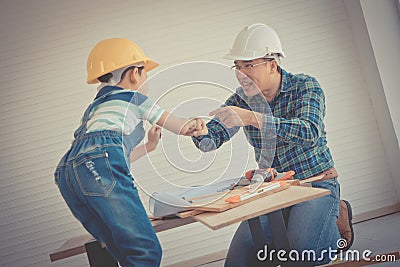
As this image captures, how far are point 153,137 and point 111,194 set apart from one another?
0.37m

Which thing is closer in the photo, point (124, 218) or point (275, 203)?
point (275, 203)

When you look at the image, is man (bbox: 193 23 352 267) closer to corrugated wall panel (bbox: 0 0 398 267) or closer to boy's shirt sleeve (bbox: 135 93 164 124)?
boy's shirt sleeve (bbox: 135 93 164 124)

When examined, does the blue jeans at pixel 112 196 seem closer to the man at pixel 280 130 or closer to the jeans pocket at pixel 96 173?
the jeans pocket at pixel 96 173

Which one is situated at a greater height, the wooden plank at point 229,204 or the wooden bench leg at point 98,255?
the wooden plank at point 229,204

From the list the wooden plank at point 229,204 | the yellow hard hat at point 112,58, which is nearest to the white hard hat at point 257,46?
the yellow hard hat at point 112,58

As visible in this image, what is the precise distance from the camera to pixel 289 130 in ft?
9.59

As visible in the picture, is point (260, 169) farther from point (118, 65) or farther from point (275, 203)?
point (118, 65)

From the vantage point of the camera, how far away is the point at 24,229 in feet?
18.0

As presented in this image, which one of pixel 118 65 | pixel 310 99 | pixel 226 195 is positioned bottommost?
pixel 226 195

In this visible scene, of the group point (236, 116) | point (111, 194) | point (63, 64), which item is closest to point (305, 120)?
point (236, 116)

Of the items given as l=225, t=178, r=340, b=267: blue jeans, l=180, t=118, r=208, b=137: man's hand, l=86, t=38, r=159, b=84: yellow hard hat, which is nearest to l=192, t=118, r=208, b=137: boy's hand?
l=180, t=118, r=208, b=137: man's hand

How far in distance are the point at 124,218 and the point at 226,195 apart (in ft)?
1.46

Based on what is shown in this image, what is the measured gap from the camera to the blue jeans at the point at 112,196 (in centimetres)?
272

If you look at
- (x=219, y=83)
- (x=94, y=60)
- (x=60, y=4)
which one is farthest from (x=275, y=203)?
(x=60, y=4)
